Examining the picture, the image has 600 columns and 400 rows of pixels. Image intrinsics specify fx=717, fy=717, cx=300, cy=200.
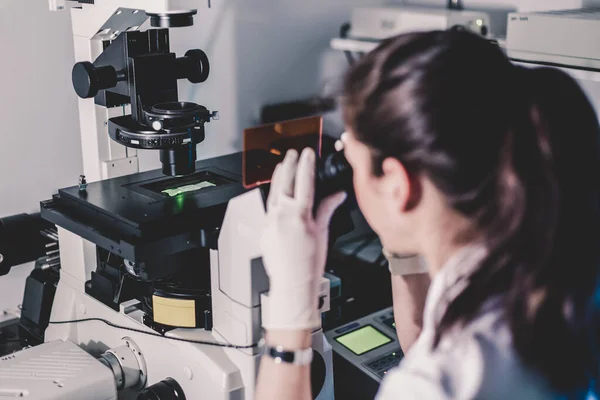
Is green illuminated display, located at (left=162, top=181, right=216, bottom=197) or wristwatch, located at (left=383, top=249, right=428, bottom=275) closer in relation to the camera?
wristwatch, located at (left=383, top=249, right=428, bottom=275)

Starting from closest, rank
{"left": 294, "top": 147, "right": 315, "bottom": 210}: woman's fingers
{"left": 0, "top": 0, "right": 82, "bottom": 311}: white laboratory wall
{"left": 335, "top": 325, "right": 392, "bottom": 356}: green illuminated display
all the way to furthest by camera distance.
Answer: {"left": 294, "top": 147, "right": 315, "bottom": 210}: woman's fingers < {"left": 335, "top": 325, "right": 392, "bottom": 356}: green illuminated display < {"left": 0, "top": 0, "right": 82, "bottom": 311}: white laboratory wall

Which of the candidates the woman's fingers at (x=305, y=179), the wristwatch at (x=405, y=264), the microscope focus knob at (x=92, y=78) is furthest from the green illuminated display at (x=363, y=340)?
the microscope focus knob at (x=92, y=78)

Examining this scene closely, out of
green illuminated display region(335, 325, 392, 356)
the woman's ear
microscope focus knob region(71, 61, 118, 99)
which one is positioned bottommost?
green illuminated display region(335, 325, 392, 356)

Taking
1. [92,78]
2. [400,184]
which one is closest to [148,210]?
[92,78]

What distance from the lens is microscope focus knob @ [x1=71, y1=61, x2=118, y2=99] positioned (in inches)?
50.4

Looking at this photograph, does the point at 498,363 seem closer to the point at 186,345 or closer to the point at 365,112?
the point at 365,112

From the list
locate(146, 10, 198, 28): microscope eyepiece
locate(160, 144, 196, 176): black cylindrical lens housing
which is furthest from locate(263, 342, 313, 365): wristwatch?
locate(146, 10, 198, 28): microscope eyepiece

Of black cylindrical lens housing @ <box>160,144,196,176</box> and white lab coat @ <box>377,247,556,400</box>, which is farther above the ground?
black cylindrical lens housing @ <box>160,144,196,176</box>

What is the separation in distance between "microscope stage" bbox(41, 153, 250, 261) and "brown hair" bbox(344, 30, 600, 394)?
1.69 ft

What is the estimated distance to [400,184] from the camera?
2.68 ft

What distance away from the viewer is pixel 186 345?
4.18ft

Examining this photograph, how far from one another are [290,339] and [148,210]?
38 cm

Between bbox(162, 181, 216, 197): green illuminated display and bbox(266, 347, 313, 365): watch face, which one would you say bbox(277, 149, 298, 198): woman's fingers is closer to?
bbox(266, 347, 313, 365): watch face

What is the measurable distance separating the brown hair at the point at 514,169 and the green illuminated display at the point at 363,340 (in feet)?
2.52
